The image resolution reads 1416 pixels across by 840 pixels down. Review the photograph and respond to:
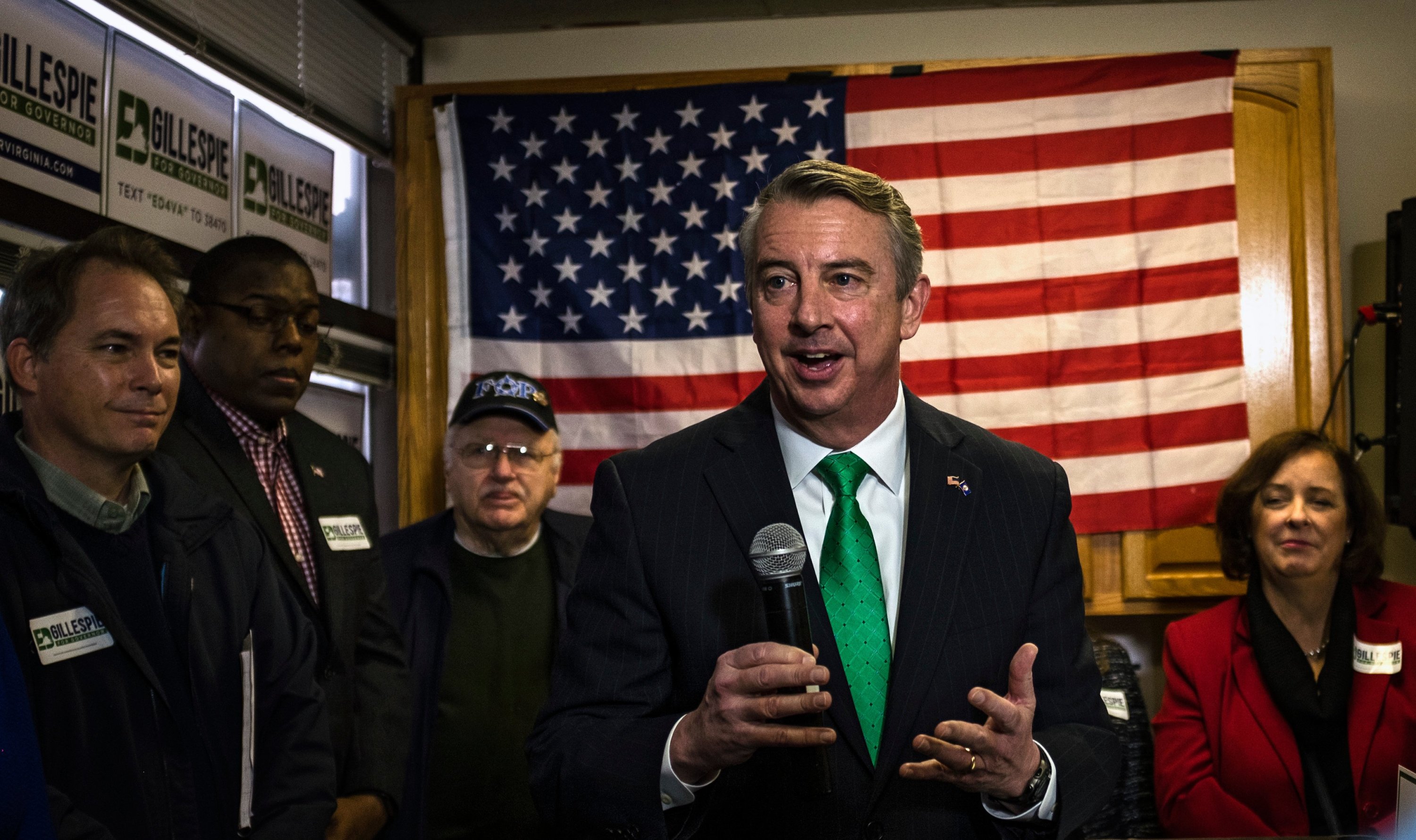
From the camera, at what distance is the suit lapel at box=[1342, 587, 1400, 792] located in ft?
9.93

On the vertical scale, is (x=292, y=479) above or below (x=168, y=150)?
below

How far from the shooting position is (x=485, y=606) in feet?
10.3

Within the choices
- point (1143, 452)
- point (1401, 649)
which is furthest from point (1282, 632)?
point (1143, 452)

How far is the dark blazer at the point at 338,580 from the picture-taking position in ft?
8.51

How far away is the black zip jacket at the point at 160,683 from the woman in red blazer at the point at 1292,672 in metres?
2.23

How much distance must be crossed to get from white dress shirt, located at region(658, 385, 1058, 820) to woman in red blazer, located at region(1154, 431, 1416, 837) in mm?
1858

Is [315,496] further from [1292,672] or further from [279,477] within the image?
[1292,672]

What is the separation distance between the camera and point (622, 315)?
4.16 m

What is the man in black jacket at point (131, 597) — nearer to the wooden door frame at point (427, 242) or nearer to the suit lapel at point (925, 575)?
the suit lapel at point (925, 575)

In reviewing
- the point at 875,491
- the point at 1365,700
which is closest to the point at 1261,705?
the point at 1365,700

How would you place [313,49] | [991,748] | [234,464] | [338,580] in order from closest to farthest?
[991,748]
[234,464]
[338,580]
[313,49]

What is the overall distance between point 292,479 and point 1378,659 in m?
2.78

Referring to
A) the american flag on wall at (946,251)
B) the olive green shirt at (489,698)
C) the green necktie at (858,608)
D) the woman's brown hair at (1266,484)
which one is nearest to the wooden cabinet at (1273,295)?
the american flag on wall at (946,251)

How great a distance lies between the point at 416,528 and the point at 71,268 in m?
1.38
